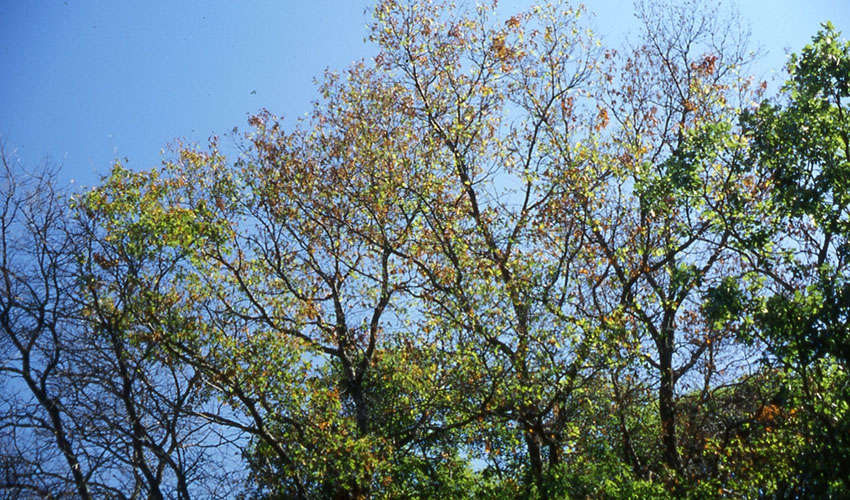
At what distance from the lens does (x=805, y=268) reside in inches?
426

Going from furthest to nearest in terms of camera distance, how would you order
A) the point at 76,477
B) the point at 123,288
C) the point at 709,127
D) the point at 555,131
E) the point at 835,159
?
the point at 555,131, the point at 123,288, the point at 76,477, the point at 709,127, the point at 835,159

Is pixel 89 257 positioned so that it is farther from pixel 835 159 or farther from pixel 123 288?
pixel 835 159

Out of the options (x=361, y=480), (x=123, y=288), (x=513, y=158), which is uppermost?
(x=513, y=158)

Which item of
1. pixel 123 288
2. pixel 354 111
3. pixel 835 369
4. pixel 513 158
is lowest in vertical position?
pixel 835 369

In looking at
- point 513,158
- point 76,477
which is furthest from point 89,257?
point 513,158

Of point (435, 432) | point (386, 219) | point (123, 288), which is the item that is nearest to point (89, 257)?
point (123, 288)

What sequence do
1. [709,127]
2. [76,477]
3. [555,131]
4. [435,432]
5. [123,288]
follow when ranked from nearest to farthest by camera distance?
[709,127], [76,477], [123,288], [435,432], [555,131]

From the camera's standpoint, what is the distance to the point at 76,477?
1360 centimetres

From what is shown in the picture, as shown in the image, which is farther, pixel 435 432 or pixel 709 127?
pixel 435 432

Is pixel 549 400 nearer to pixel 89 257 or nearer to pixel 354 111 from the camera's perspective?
pixel 354 111

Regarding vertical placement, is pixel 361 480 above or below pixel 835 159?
below

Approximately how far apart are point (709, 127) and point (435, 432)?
305 inches

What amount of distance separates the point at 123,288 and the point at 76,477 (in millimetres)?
A: 3313

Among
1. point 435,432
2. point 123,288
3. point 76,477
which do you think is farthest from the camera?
point 435,432
